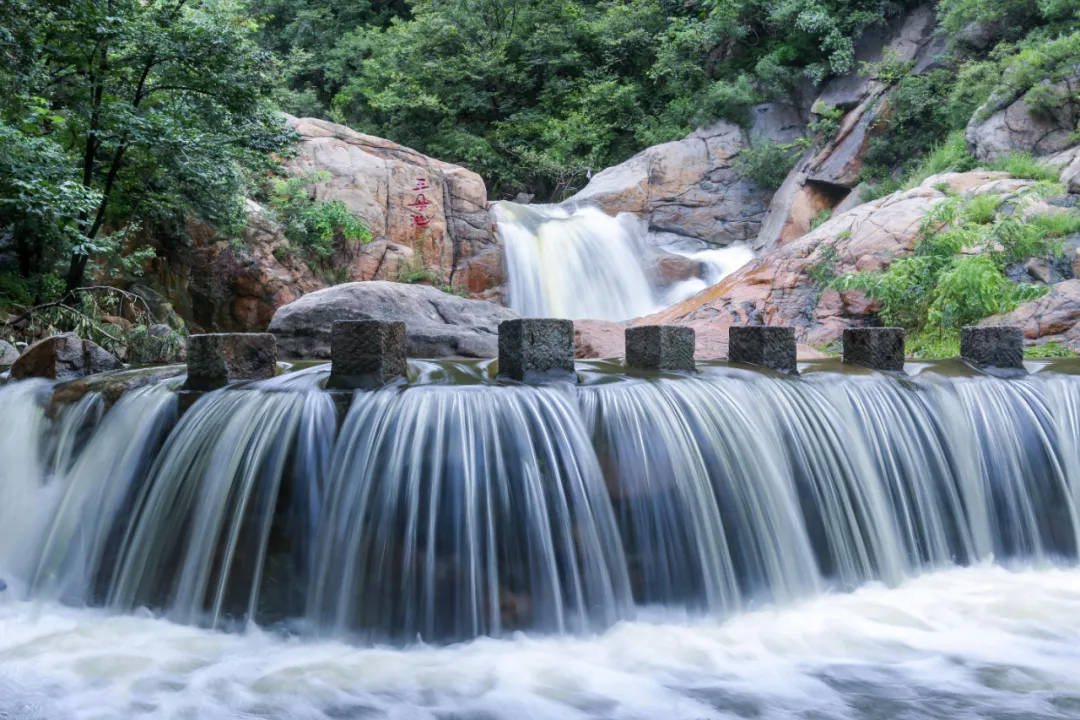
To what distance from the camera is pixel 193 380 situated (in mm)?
4805

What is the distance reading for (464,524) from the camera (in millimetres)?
3926

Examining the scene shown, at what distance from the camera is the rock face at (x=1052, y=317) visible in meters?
8.10

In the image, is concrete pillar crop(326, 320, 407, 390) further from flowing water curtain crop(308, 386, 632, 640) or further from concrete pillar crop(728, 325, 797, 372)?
concrete pillar crop(728, 325, 797, 372)

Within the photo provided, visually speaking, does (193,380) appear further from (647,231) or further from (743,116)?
(743,116)

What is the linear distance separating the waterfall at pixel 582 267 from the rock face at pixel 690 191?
1065 millimetres

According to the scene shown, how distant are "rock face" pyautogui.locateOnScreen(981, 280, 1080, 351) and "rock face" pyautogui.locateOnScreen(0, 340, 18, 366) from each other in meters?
10.2

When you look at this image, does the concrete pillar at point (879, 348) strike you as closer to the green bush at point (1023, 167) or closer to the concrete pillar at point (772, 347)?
the concrete pillar at point (772, 347)

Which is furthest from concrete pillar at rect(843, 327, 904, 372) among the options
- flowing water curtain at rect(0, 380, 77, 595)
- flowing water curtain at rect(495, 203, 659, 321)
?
flowing water curtain at rect(495, 203, 659, 321)

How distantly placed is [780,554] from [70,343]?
5364mm

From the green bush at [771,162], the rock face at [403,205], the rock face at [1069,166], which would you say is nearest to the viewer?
the rock face at [1069,166]

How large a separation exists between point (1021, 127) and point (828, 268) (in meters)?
4.85

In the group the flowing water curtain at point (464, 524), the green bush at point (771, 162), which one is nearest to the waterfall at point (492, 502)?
the flowing water curtain at point (464, 524)

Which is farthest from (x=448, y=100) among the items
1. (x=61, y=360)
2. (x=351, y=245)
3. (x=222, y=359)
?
(x=222, y=359)

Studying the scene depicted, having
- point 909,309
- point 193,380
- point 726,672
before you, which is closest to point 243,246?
point 193,380
